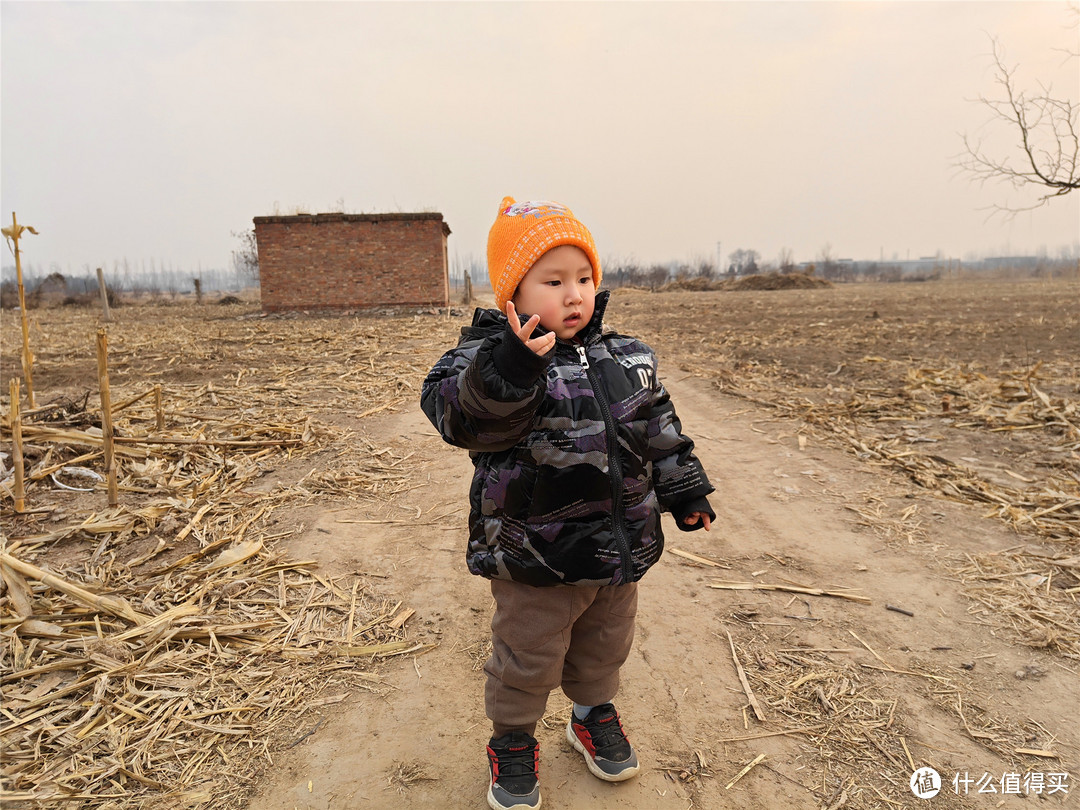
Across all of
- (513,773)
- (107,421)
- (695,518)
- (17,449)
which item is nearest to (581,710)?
(513,773)

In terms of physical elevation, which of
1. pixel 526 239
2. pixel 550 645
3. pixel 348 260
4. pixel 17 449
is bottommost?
pixel 550 645

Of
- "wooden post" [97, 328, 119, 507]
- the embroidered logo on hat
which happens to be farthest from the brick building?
the embroidered logo on hat

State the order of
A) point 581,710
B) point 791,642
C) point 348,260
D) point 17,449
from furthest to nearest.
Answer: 1. point 348,260
2. point 17,449
3. point 791,642
4. point 581,710

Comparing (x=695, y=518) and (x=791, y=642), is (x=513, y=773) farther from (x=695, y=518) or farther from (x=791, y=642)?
(x=791, y=642)

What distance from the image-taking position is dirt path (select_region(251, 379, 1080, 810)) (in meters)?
2.21

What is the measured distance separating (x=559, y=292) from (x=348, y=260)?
69.5 feet

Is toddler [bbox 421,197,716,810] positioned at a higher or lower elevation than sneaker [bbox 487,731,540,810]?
higher

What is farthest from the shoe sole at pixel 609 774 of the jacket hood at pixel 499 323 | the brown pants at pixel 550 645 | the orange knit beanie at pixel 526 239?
the orange knit beanie at pixel 526 239

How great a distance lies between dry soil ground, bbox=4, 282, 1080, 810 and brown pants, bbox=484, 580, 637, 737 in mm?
353

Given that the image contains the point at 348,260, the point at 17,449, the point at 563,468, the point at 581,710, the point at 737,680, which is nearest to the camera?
the point at 563,468

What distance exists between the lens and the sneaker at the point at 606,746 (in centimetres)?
220

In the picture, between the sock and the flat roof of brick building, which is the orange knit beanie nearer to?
the sock

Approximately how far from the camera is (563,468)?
6.23ft

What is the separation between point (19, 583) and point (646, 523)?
3.25m
